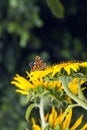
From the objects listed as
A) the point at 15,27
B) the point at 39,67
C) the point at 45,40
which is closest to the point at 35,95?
the point at 39,67

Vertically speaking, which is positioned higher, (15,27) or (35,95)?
(15,27)

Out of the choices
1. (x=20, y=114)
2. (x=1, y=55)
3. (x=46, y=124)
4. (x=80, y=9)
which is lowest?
(x=46, y=124)

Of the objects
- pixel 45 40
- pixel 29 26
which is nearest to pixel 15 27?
pixel 29 26

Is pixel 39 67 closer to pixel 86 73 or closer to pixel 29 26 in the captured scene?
pixel 86 73

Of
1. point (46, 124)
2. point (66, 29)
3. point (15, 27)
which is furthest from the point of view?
point (66, 29)

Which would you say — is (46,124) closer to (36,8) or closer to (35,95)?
(35,95)

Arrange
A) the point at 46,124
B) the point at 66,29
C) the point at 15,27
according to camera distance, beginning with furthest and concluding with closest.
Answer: the point at 66,29, the point at 15,27, the point at 46,124

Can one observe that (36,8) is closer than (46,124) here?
No
